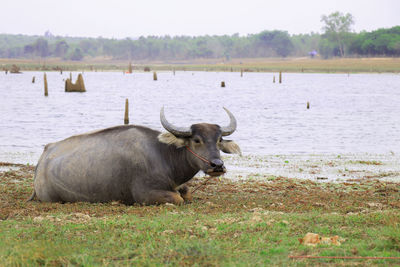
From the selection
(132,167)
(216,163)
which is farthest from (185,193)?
(216,163)

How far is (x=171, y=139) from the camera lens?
9.66 meters

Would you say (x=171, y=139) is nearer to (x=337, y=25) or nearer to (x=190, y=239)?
(x=190, y=239)

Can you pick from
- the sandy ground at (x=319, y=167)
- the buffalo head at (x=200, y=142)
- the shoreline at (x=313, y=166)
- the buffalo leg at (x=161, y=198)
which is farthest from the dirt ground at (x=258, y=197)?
the buffalo head at (x=200, y=142)

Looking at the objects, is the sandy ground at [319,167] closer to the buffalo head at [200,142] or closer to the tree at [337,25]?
the buffalo head at [200,142]

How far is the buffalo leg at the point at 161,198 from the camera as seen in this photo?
31.3 ft

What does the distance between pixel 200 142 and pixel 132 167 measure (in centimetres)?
129

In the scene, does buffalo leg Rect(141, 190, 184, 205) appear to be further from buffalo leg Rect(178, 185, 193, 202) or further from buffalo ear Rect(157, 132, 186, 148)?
buffalo ear Rect(157, 132, 186, 148)

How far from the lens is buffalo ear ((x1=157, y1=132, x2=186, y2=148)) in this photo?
9.64 meters

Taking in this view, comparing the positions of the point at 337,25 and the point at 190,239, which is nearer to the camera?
the point at 190,239

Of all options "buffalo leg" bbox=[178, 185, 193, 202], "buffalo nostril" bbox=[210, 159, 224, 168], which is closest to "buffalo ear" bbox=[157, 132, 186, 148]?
"buffalo nostril" bbox=[210, 159, 224, 168]

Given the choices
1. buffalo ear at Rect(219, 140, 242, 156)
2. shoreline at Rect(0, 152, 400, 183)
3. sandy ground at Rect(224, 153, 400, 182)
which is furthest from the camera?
sandy ground at Rect(224, 153, 400, 182)

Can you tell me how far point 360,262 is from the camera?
19.1 feet

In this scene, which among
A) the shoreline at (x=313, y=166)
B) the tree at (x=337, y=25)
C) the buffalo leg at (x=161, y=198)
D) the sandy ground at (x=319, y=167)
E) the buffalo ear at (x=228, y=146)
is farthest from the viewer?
the tree at (x=337, y=25)

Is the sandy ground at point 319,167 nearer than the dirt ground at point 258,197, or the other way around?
the dirt ground at point 258,197
